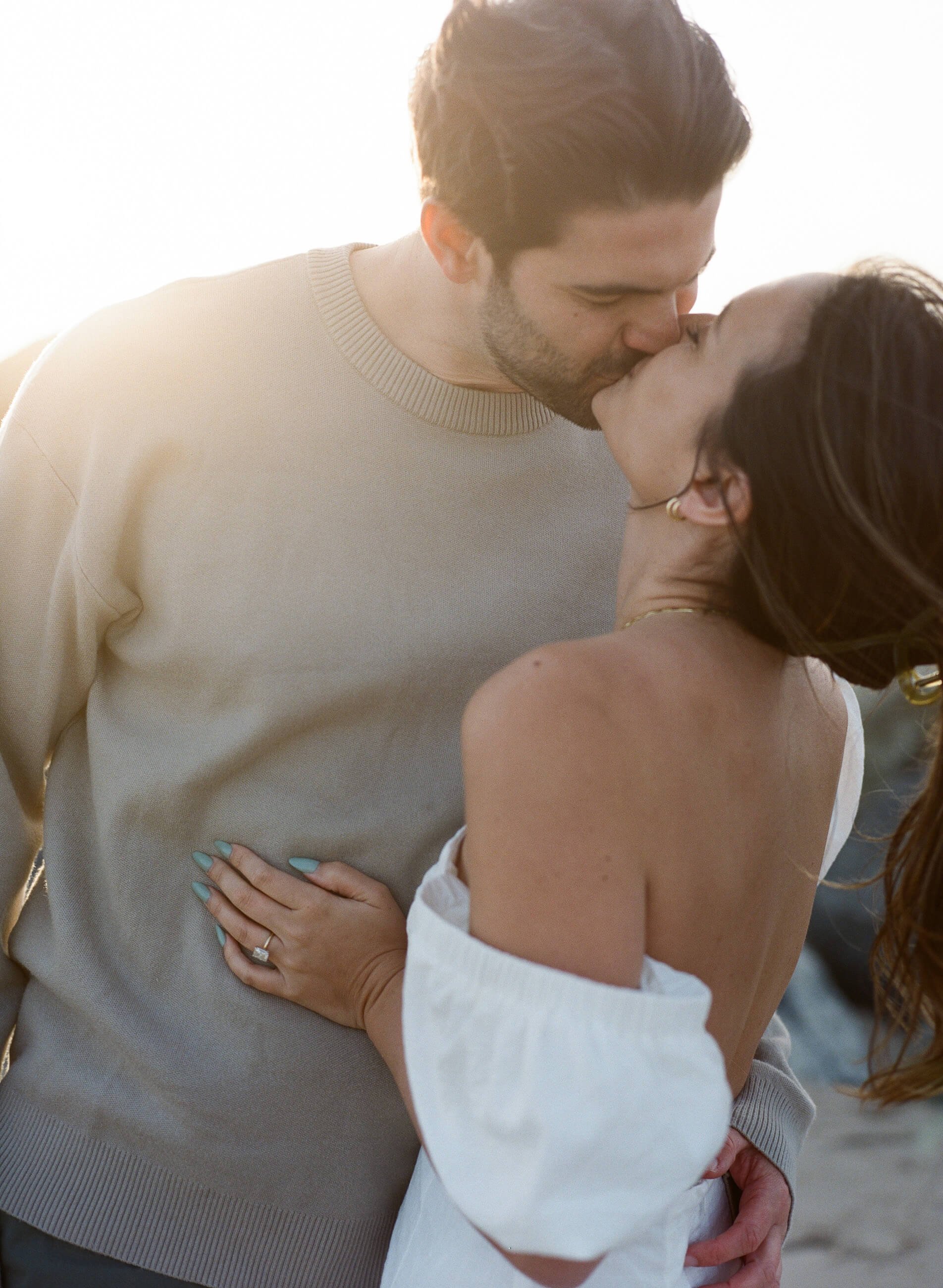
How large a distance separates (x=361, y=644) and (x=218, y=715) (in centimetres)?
20

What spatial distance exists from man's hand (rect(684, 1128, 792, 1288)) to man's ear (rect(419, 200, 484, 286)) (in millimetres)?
1162

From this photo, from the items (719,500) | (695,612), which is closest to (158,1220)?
(695,612)

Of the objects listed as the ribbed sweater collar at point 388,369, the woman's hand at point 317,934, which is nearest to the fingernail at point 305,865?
the woman's hand at point 317,934

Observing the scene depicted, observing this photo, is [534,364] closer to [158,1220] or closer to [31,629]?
[31,629]

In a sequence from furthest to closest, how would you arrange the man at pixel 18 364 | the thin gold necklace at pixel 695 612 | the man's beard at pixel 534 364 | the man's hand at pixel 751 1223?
the man at pixel 18 364 → the man's beard at pixel 534 364 → the man's hand at pixel 751 1223 → the thin gold necklace at pixel 695 612

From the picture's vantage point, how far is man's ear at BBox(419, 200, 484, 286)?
1506 mm

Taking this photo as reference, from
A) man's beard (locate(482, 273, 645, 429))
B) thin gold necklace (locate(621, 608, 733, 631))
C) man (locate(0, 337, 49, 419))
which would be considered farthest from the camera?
man (locate(0, 337, 49, 419))

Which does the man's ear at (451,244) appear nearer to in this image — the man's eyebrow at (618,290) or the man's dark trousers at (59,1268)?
the man's eyebrow at (618,290)

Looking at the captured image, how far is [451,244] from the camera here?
1.51 m

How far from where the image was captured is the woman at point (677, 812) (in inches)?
37.6

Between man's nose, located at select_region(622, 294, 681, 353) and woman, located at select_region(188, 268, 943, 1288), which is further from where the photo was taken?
man's nose, located at select_region(622, 294, 681, 353)

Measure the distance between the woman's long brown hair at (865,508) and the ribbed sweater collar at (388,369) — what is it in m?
0.44

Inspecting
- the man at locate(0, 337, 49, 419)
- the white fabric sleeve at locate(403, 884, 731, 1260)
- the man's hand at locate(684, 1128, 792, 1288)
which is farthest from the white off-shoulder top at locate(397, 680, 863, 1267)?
the man at locate(0, 337, 49, 419)

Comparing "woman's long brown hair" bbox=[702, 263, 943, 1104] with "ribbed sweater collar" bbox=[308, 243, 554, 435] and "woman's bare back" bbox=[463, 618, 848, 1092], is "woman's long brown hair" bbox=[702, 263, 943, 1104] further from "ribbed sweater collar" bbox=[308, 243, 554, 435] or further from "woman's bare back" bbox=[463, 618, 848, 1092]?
"ribbed sweater collar" bbox=[308, 243, 554, 435]
